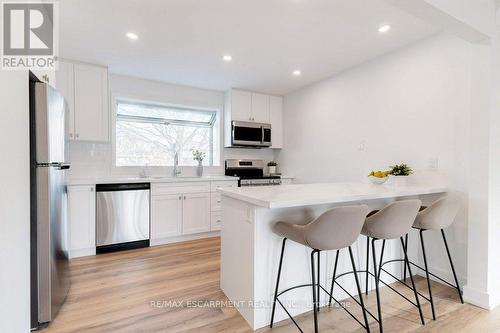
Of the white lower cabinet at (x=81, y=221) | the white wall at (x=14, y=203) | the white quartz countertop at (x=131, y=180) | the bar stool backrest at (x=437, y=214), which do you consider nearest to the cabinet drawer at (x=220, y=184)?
the white quartz countertop at (x=131, y=180)

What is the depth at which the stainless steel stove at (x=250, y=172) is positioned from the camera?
13.6 feet

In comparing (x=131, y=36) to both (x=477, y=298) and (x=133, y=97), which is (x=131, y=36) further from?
(x=477, y=298)

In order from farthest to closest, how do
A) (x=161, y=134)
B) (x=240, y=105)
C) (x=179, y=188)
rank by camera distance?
(x=240, y=105) < (x=161, y=134) < (x=179, y=188)

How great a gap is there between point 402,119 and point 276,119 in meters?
2.35

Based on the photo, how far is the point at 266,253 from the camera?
1.76 m

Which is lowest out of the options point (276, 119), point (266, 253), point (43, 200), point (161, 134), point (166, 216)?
point (166, 216)

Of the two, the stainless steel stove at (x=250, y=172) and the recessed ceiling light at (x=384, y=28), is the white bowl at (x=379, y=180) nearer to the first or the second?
the recessed ceiling light at (x=384, y=28)

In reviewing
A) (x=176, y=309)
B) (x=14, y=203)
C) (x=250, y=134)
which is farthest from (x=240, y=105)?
(x=14, y=203)

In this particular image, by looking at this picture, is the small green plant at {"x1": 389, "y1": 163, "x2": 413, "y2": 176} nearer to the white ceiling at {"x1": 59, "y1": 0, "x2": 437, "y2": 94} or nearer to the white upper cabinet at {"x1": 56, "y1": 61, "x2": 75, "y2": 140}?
the white ceiling at {"x1": 59, "y1": 0, "x2": 437, "y2": 94}

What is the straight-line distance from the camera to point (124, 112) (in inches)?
154

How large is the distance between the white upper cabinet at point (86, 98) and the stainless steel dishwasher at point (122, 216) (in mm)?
765

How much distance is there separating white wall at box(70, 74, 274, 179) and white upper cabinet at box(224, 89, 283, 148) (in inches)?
11.9

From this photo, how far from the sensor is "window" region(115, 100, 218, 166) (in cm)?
389

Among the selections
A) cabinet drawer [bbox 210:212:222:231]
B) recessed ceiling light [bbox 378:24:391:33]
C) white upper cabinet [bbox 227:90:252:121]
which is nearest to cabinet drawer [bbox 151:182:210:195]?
cabinet drawer [bbox 210:212:222:231]
